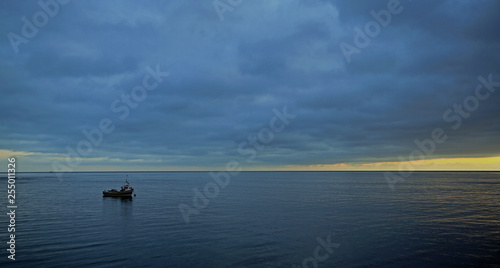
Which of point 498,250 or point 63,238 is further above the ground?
point 63,238

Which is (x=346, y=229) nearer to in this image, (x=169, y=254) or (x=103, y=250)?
(x=169, y=254)

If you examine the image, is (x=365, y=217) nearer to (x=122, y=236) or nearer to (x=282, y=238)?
(x=282, y=238)

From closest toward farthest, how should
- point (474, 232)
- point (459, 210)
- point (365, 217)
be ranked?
point (474, 232)
point (365, 217)
point (459, 210)

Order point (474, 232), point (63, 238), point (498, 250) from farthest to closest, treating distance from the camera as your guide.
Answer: point (474, 232), point (63, 238), point (498, 250)

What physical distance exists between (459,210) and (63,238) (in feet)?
228

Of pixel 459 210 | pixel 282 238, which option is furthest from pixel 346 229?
pixel 459 210

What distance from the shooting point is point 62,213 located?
179ft

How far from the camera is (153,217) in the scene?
169ft

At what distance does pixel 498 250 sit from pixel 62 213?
65.9m

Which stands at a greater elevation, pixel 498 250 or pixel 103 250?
pixel 103 250

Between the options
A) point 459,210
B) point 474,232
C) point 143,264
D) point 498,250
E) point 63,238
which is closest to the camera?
point 143,264

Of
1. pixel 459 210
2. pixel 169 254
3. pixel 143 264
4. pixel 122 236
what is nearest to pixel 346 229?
pixel 169 254

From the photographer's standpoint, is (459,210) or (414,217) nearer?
(414,217)

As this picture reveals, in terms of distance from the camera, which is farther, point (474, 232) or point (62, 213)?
point (62, 213)
